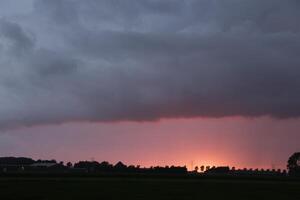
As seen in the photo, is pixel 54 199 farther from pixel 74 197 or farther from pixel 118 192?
pixel 118 192

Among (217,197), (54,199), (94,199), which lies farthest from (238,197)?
(54,199)

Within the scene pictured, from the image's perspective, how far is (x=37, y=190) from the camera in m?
80.6

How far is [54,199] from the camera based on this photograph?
67688 mm

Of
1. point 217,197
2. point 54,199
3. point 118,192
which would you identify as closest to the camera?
point 54,199

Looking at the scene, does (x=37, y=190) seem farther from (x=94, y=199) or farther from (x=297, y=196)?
(x=297, y=196)

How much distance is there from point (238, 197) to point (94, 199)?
19.9 m

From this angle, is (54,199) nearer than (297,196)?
Yes

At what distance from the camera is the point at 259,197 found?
75.2 metres

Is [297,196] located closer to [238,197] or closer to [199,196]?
[238,197]

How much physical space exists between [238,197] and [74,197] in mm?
21994

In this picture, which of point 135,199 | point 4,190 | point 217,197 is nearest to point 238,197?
point 217,197

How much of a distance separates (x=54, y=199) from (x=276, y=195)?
32035 mm

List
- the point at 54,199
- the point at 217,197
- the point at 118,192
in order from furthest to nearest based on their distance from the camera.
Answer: the point at 118,192 → the point at 217,197 → the point at 54,199

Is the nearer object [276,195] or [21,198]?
[21,198]
